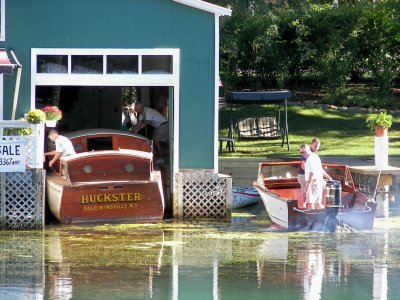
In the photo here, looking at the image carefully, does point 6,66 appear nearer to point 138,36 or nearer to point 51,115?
point 51,115

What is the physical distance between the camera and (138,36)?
2238cm

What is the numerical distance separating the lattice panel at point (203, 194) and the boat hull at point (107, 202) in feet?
2.28

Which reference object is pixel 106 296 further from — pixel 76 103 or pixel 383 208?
pixel 76 103

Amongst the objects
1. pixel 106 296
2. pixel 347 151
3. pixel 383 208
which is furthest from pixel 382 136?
pixel 106 296

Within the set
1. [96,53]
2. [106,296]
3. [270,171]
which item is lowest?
[106,296]

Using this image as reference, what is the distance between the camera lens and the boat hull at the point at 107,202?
21.4 metres

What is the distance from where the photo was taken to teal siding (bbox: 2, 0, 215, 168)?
22141mm

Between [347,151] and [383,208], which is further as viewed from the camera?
[347,151]

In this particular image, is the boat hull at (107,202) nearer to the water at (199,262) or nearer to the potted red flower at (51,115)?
the water at (199,262)

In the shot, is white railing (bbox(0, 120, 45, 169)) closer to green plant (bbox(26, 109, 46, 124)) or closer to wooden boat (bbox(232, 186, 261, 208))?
green plant (bbox(26, 109, 46, 124))

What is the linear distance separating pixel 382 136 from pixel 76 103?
9.23m

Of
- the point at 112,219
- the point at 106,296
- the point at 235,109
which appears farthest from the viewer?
the point at 235,109

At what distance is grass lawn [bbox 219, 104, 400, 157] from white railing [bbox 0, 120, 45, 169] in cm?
843

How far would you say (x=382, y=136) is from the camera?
24078mm
